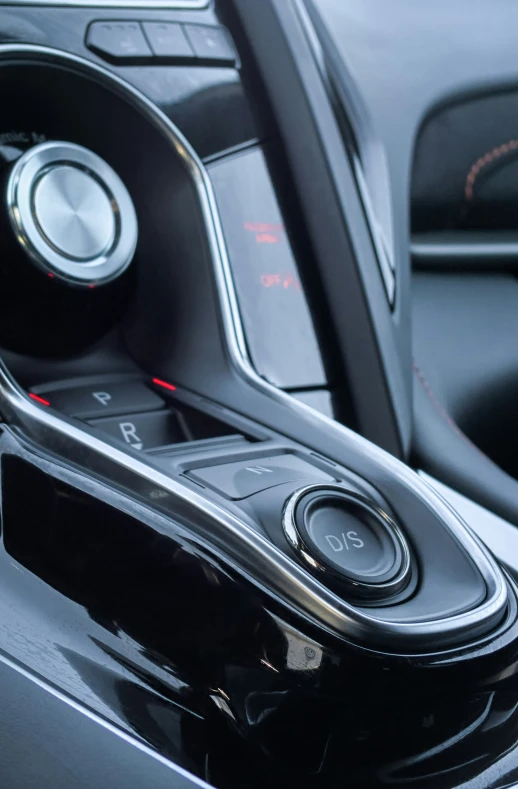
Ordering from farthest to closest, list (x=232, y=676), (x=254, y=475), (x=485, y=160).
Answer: (x=485, y=160)
(x=254, y=475)
(x=232, y=676)

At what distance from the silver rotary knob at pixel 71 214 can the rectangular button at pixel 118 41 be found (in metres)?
0.10

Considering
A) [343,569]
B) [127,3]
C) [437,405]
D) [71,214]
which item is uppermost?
[127,3]

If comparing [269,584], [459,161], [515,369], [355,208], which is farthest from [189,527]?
[459,161]

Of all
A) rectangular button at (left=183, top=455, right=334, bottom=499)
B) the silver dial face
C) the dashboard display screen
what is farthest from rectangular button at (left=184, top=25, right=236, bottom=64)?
rectangular button at (left=183, top=455, right=334, bottom=499)

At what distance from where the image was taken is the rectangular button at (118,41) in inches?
27.9

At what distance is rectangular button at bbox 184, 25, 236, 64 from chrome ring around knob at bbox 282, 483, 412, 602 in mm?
479

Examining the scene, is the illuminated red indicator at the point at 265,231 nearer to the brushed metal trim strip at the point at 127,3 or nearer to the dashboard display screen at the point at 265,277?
the dashboard display screen at the point at 265,277

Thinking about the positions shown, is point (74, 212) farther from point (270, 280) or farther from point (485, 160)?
point (485, 160)

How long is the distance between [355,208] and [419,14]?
46cm

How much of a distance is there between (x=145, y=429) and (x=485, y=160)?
717mm

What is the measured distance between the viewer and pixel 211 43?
2.64ft

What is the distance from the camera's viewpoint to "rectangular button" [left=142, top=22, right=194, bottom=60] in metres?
0.75

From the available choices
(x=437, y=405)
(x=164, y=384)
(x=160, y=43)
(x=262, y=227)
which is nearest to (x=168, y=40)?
(x=160, y=43)

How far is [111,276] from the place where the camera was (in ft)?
2.15
